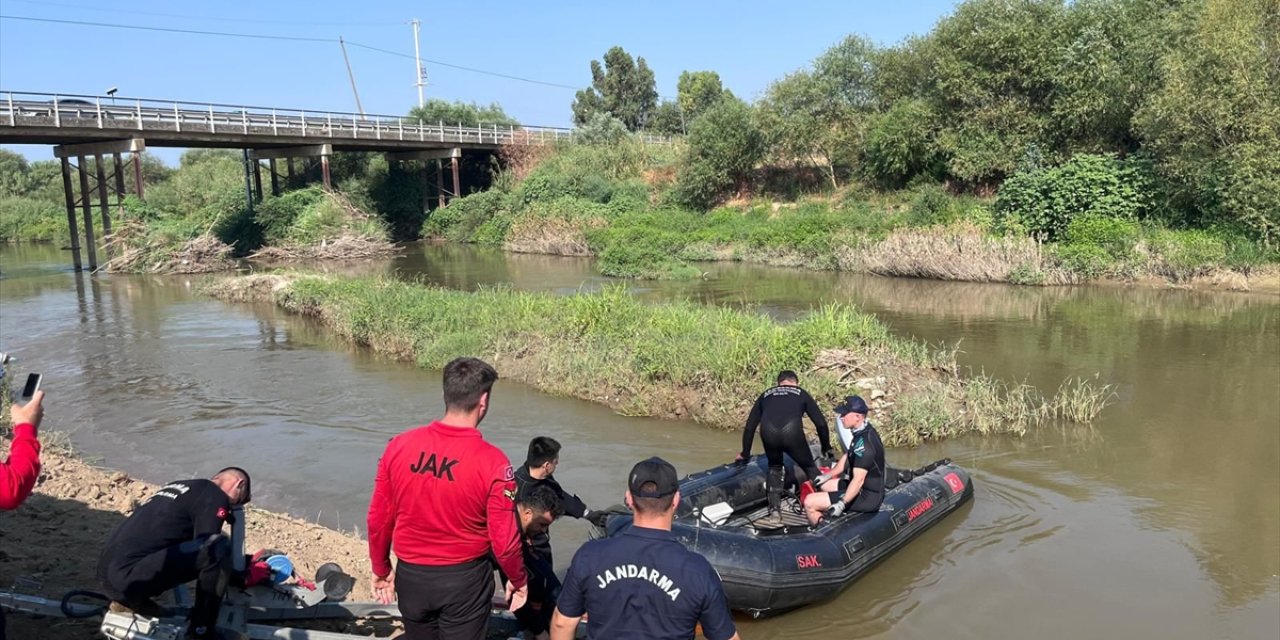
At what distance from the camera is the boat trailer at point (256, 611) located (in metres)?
4.45

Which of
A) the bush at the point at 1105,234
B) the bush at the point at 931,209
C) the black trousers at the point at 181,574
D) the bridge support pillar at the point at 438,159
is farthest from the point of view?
the bridge support pillar at the point at 438,159

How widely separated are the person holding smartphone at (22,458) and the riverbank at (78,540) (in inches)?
84.2

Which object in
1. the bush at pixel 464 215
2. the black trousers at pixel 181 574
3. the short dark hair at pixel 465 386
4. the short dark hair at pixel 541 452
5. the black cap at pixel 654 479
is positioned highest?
the bush at pixel 464 215

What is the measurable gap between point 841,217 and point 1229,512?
22.8 metres

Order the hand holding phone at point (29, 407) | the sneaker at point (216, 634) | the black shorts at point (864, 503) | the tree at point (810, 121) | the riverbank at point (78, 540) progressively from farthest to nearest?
the tree at point (810, 121) → the black shorts at point (864, 503) → the riverbank at point (78, 540) → the sneaker at point (216, 634) → the hand holding phone at point (29, 407)

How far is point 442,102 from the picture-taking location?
54.5 metres

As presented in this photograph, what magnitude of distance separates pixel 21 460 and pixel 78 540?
388 centimetres

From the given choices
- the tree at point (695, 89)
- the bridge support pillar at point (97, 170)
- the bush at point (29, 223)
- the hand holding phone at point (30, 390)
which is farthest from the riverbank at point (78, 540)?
the tree at point (695, 89)

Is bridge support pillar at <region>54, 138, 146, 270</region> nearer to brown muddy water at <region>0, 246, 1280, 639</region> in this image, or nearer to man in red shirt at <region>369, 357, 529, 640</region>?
brown muddy water at <region>0, 246, 1280, 639</region>

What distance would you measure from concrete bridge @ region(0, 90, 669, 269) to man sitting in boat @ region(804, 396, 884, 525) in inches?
1121

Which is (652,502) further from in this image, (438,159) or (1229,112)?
(438,159)

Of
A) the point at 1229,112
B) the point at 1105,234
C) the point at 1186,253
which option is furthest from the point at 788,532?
the point at 1105,234

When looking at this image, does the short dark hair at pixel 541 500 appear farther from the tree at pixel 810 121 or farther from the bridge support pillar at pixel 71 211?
the bridge support pillar at pixel 71 211

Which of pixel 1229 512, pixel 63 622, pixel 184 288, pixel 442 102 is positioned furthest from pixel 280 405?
pixel 442 102
